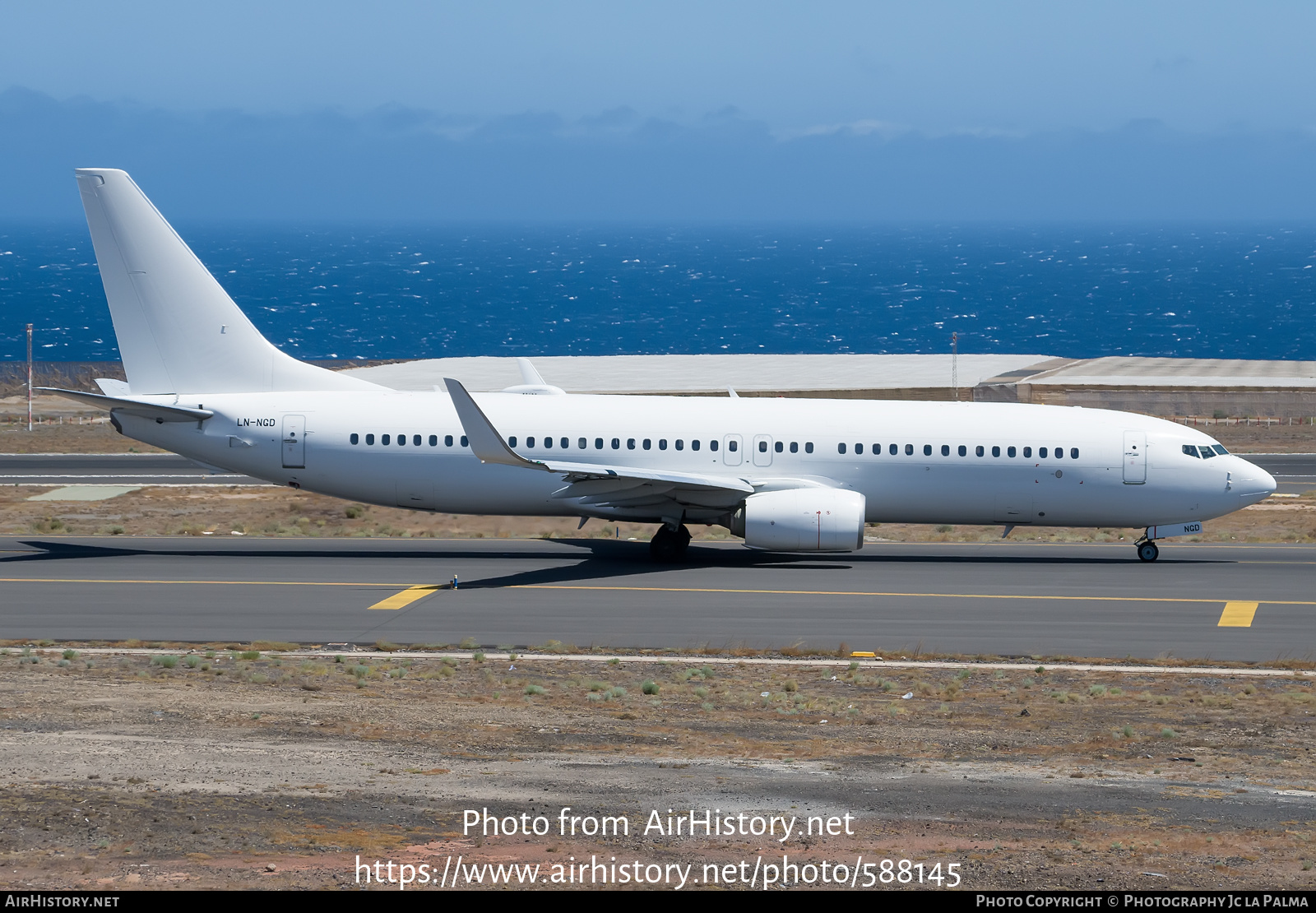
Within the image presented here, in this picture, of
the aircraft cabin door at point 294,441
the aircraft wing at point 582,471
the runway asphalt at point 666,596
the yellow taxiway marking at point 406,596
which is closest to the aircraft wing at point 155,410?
the aircraft cabin door at point 294,441

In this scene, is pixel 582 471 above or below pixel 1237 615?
above

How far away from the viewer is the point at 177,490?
158 feet

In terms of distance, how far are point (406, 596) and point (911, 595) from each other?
10478 mm

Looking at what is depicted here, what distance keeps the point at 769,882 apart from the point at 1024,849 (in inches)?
105

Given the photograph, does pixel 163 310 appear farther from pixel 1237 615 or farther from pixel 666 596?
pixel 1237 615

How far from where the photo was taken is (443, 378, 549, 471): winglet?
3056 cm

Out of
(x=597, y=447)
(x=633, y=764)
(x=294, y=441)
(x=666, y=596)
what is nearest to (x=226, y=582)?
(x=294, y=441)

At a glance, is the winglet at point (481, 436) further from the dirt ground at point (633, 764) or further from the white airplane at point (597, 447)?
the dirt ground at point (633, 764)

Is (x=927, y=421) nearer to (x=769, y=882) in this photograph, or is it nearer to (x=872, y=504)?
(x=872, y=504)

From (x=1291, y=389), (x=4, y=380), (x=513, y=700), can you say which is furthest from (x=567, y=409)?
(x=4, y=380)

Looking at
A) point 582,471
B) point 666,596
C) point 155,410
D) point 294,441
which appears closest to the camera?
point 666,596

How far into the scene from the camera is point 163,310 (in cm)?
3478

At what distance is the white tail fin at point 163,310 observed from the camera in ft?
113

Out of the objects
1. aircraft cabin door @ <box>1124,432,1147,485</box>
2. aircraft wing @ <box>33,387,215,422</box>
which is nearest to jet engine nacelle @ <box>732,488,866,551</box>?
aircraft cabin door @ <box>1124,432,1147,485</box>
